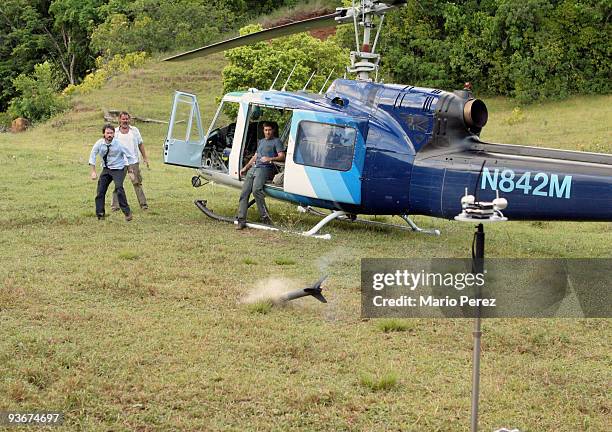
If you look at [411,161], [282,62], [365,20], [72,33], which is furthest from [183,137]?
[72,33]

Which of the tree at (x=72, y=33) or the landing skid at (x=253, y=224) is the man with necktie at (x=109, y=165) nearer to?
the landing skid at (x=253, y=224)

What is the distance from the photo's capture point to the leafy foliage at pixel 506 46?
2780cm

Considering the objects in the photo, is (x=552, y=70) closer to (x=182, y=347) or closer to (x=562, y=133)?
(x=562, y=133)

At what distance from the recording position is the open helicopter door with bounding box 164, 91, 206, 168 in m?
12.6

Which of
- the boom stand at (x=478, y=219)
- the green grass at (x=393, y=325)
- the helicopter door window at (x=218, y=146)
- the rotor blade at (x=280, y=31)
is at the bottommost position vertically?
the green grass at (x=393, y=325)

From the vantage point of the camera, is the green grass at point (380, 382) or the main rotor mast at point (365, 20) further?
the main rotor mast at point (365, 20)

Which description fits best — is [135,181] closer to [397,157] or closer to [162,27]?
[397,157]

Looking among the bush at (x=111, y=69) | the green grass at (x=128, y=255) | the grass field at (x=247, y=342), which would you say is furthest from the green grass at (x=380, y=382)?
the bush at (x=111, y=69)

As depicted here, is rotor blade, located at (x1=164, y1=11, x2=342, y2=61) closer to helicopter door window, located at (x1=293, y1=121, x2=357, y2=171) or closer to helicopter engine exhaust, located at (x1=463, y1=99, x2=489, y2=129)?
helicopter door window, located at (x1=293, y1=121, x2=357, y2=171)

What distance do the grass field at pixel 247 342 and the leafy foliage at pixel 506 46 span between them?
17.7 meters

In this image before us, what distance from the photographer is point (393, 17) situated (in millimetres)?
32094

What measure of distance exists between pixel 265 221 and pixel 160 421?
21.6 feet

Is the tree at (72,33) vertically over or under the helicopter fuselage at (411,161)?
over

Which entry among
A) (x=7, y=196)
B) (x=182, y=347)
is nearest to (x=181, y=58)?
(x=7, y=196)
